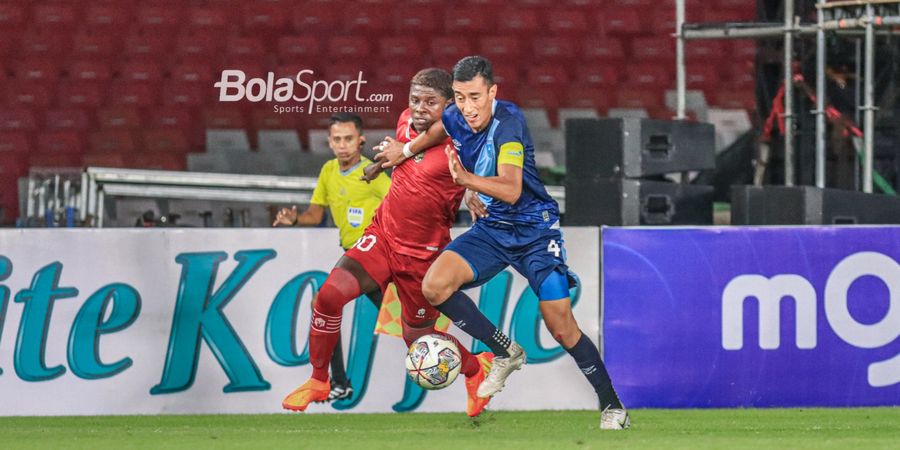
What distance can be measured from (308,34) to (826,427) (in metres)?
8.30

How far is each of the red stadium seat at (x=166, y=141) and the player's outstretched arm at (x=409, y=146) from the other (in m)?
6.68

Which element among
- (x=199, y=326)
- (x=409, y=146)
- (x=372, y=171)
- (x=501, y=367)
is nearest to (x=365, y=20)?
(x=199, y=326)

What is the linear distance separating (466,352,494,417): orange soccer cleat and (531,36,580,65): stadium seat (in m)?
7.76

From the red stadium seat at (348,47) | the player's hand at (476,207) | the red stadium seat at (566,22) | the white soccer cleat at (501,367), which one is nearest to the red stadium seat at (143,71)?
the red stadium seat at (348,47)

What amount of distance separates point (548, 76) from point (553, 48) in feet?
1.20

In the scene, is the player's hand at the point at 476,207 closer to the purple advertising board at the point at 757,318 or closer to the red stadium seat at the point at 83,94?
the purple advertising board at the point at 757,318

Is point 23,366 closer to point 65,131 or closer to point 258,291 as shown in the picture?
point 258,291

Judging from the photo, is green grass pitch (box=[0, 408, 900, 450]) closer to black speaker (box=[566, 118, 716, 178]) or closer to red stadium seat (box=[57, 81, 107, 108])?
black speaker (box=[566, 118, 716, 178])

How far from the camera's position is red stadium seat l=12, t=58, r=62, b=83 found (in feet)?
46.9

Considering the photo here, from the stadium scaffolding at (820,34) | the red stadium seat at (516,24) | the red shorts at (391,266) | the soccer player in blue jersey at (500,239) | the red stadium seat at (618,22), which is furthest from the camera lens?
the red stadium seat at (618,22)

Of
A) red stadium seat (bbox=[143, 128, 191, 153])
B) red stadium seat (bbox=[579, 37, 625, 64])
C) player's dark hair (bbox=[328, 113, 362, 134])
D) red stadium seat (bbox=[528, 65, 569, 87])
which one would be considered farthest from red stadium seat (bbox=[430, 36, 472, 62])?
player's dark hair (bbox=[328, 113, 362, 134])

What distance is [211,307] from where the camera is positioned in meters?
9.20

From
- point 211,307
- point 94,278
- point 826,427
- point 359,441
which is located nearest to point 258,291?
point 211,307

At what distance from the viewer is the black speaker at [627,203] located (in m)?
9.42
